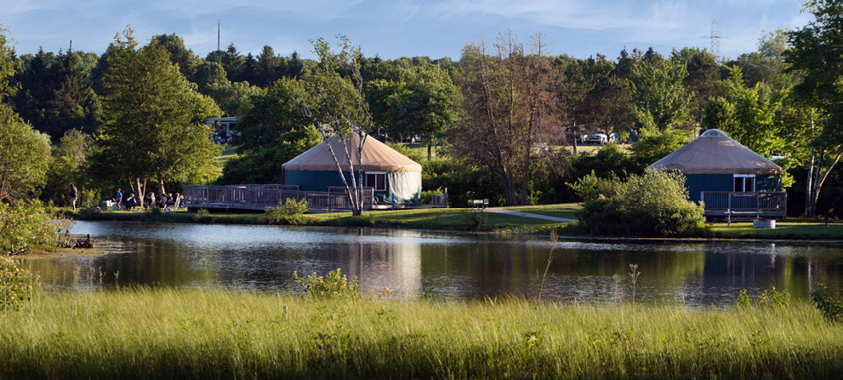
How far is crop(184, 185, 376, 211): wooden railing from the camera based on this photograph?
106ft

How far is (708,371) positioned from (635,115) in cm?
4917

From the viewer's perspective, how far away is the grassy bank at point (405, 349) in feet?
20.4

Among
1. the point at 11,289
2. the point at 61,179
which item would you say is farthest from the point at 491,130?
the point at 11,289

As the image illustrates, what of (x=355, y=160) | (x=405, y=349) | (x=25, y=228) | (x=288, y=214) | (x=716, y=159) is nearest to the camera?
(x=405, y=349)

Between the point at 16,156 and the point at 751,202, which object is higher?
the point at 16,156

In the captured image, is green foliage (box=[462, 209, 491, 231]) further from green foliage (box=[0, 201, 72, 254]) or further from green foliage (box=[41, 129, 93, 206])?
green foliage (box=[41, 129, 93, 206])

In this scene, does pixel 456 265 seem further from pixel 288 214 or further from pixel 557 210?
pixel 557 210

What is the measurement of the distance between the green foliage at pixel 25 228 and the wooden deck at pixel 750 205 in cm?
2224

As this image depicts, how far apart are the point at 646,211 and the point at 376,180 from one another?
50.4 feet

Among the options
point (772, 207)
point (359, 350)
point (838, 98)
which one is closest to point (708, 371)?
point (359, 350)

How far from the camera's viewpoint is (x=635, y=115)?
53125 mm

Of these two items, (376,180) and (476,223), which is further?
(376,180)

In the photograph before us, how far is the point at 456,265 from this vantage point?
16.3 metres

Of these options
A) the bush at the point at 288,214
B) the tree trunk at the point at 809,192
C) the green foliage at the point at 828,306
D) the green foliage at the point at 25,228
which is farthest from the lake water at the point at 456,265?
the tree trunk at the point at 809,192
